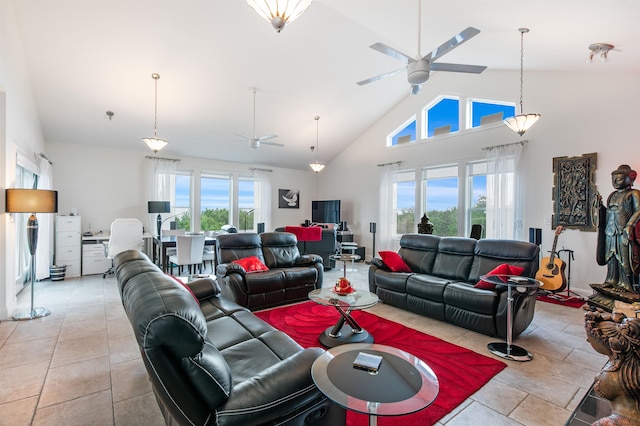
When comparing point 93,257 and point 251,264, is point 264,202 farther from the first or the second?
point 251,264

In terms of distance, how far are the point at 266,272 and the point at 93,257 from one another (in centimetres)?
415

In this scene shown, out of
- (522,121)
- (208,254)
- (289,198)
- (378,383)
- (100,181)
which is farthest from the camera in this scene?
(289,198)

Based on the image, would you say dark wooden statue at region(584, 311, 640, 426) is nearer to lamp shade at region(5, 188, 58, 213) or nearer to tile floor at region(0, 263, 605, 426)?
tile floor at region(0, 263, 605, 426)

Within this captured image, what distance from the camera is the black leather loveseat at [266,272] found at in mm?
3793

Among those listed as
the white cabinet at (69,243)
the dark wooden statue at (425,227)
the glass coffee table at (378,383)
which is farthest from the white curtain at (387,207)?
the white cabinet at (69,243)

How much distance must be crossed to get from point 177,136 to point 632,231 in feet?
25.0

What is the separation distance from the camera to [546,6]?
2896 mm

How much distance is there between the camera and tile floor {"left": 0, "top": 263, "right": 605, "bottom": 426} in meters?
1.94

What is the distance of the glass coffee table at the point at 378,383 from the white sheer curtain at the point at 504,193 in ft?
15.6


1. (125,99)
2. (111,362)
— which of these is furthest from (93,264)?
(111,362)

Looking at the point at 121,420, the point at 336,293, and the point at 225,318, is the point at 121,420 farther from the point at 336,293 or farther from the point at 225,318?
the point at 336,293

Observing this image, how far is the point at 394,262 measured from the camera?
4.28m

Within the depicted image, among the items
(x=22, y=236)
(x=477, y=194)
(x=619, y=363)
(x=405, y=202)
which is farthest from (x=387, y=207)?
(x=22, y=236)

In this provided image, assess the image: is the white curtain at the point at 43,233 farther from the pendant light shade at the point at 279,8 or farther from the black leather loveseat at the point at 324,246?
the pendant light shade at the point at 279,8
